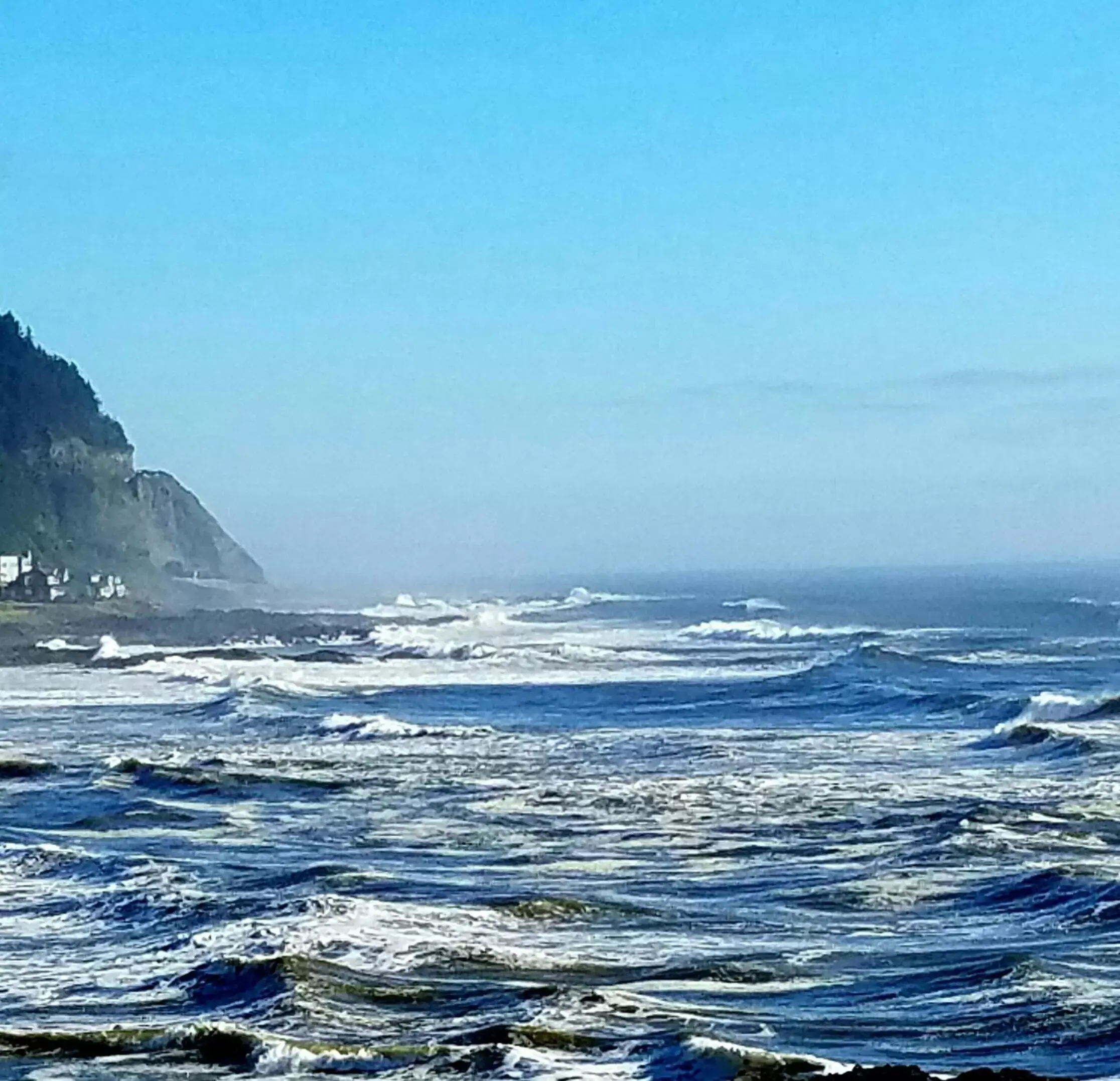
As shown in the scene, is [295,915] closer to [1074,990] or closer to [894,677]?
[1074,990]

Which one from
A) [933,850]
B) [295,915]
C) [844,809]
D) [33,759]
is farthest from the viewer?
[33,759]

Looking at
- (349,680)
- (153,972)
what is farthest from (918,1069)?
(349,680)

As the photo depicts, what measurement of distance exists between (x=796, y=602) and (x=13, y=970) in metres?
131

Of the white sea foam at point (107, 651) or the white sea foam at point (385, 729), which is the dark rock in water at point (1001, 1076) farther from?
the white sea foam at point (107, 651)

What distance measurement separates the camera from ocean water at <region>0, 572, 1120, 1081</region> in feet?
45.7

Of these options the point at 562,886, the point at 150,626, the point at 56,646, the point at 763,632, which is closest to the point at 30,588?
the point at 150,626

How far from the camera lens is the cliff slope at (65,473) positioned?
124312 mm

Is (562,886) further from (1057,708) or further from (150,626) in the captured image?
(150,626)

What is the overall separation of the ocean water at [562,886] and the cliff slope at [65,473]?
78838mm

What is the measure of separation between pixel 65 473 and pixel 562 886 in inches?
4727

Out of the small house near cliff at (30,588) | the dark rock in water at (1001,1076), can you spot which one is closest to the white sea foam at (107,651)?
the small house near cliff at (30,588)

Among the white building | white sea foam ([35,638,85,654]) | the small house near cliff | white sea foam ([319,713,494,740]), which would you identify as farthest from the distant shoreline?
white sea foam ([319,713,494,740])

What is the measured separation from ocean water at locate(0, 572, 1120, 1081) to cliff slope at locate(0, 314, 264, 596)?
78.8 meters

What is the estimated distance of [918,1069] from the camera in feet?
39.2
